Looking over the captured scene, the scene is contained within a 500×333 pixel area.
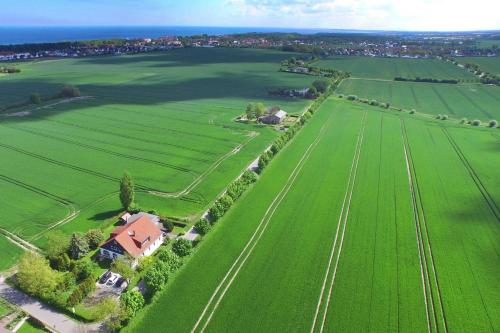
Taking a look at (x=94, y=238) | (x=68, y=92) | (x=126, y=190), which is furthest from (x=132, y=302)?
(x=68, y=92)

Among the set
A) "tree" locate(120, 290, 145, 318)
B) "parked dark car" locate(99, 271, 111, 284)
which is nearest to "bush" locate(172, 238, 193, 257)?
"parked dark car" locate(99, 271, 111, 284)

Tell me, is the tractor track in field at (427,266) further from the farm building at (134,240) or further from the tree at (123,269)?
the farm building at (134,240)

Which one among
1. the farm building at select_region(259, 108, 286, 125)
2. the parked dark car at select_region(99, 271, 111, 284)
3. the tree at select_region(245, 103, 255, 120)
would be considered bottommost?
the parked dark car at select_region(99, 271, 111, 284)

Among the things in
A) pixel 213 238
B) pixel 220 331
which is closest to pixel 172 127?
pixel 213 238

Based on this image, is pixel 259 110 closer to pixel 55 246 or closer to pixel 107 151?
pixel 107 151

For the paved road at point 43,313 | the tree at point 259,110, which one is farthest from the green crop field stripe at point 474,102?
the paved road at point 43,313

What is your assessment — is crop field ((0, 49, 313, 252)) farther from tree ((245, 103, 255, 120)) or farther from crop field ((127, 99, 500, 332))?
crop field ((127, 99, 500, 332))

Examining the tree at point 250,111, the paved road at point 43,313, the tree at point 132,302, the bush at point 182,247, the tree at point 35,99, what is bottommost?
the paved road at point 43,313
